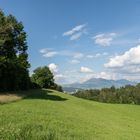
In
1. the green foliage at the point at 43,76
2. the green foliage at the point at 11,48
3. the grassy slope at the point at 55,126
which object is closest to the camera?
the grassy slope at the point at 55,126

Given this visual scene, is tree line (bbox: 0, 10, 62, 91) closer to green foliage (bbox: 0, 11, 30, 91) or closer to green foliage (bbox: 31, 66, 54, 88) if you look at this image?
green foliage (bbox: 0, 11, 30, 91)

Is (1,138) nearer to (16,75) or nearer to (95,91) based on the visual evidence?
(16,75)

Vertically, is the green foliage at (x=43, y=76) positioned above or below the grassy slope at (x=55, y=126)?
above

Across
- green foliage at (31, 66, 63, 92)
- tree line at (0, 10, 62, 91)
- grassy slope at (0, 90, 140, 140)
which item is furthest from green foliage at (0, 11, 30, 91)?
green foliage at (31, 66, 63, 92)

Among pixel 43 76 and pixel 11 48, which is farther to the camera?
pixel 43 76

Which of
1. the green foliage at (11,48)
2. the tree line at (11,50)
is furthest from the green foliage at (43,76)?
the green foliage at (11,48)

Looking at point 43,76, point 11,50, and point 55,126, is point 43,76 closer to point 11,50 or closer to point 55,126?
point 11,50

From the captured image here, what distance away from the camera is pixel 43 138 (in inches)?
569

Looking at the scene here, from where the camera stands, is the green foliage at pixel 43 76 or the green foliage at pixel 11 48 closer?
the green foliage at pixel 11 48

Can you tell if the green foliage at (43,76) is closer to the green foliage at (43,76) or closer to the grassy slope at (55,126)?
the green foliage at (43,76)

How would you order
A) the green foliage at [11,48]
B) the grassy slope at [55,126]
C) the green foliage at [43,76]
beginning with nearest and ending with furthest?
the grassy slope at [55,126]
the green foliage at [11,48]
the green foliage at [43,76]

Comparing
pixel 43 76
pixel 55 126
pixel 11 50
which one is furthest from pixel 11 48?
pixel 43 76

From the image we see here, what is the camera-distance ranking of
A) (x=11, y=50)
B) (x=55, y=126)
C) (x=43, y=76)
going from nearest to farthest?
(x=55, y=126) < (x=11, y=50) < (x=43, y=76)

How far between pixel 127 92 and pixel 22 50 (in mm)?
116367
